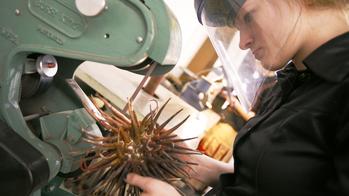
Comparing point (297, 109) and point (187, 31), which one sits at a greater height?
point (297, 109)

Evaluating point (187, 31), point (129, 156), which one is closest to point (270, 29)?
point (129, 156)

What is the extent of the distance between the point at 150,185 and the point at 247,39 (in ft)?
1.54

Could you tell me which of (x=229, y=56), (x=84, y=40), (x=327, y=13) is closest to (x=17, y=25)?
(x=84, y=40)

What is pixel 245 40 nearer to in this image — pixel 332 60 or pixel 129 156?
pixel 332 60

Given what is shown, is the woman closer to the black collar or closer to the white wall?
the black collar

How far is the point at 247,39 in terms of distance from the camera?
916 millimetres

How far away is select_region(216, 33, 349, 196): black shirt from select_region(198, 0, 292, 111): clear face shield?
10 cm

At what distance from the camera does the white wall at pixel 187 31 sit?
2830 mm

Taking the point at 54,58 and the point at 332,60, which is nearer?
the point at 332,60

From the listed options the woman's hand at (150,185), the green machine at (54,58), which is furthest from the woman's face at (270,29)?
the woman's hand at (150,185)

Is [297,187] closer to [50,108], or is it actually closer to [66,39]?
[66,39]

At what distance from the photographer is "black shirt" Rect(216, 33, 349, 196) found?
70 cm

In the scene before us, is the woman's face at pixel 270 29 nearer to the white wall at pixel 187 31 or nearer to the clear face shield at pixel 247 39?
the clear face shield at pixel 247 39

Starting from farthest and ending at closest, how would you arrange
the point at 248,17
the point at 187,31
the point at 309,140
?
1. the point at 187,31
2. the point at 248,17
3. the point at 309,140
